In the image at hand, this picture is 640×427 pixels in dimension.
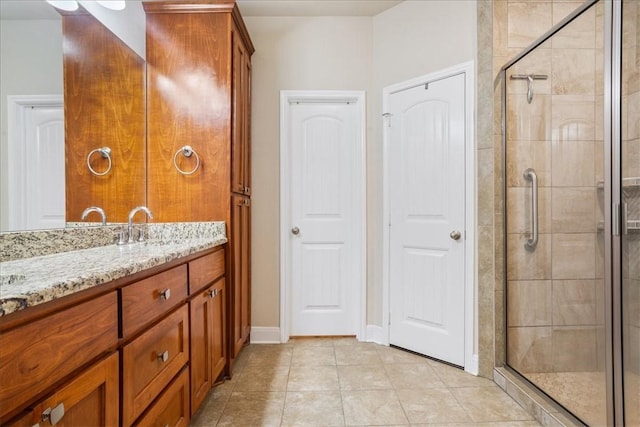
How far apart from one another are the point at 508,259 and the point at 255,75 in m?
2.33

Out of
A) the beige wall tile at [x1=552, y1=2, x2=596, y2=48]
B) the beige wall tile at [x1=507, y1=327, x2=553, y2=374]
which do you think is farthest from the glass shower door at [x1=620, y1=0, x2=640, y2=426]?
the beige wall tile at [x1=507, y1=327, x2=553, y2=374]

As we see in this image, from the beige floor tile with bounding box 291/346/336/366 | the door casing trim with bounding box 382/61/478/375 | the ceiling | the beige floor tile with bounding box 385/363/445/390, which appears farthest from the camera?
the ceiling

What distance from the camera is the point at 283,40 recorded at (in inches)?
105

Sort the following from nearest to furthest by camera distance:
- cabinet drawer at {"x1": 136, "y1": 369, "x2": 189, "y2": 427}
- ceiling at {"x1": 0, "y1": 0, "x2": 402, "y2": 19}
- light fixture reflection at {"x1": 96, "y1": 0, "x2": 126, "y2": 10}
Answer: cabinet drawer at {"x1": 136, "y1": 369, "x2": 189, "y2": 427} → light fixture reflection at {"x1": 96, "y1": 0, "x2": 126, "y2": 10} → ceiling at {"x1": 0, "y1": 0, "x2": 402, "y2": 19}

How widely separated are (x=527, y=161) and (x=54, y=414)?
2311mm

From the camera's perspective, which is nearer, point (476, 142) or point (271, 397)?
point (271, 397)

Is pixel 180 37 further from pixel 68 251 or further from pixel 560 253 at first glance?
pixel 560 253

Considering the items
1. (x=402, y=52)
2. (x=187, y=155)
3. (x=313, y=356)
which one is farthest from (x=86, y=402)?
(x=402, y=52)

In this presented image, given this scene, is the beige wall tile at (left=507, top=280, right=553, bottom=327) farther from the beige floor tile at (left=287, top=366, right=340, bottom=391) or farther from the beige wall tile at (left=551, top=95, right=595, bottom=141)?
the beige floor tile at (left=287, top=366, right=340, bottom=391)

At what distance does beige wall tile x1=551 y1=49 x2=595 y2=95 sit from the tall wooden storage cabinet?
188 cm

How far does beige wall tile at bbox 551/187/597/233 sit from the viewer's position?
155cm

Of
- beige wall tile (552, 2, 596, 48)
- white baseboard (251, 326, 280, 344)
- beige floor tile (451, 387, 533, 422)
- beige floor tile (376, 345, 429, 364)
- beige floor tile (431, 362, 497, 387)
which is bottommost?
beige floor tile (376, 345, 429, 364)

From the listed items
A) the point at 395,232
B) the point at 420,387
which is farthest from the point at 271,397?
the point at 395,232

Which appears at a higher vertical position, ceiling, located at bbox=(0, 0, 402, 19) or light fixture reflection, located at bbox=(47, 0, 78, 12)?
ceiling, located at bbox=(0, 0, 402, 19)
